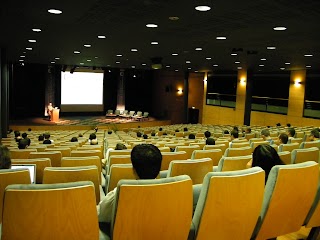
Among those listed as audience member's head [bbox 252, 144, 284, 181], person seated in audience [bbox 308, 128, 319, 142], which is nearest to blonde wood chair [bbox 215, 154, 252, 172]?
audience member's head [bbox 252, 144, 284, 181]

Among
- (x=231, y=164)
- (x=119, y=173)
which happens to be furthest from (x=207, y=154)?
(x=119, y=173)

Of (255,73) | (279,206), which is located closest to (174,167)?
(279,206)

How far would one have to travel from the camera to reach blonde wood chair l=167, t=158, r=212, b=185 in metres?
3.20

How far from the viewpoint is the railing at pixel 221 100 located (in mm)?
21516

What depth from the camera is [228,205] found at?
84.8 inches

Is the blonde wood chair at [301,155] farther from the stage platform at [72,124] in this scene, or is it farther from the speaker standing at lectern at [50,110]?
the speaker standing at lectern at [50,110]

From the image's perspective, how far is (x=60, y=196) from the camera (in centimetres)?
178

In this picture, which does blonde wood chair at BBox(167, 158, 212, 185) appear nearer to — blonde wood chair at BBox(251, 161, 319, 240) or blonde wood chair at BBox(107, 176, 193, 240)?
blonde wood chair at BBox(251, 161, 319, 240)

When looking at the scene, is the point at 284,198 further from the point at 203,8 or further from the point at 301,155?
the point at 203,8

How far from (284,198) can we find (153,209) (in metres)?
1.04

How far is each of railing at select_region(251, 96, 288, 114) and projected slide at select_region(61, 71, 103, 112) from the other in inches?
491

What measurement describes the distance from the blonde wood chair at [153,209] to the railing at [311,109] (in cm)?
1616

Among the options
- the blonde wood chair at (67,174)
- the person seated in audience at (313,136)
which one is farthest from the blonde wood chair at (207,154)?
the person seated in audience at (313,136)

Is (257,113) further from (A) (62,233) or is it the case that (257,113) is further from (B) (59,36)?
(A) (62,233)
